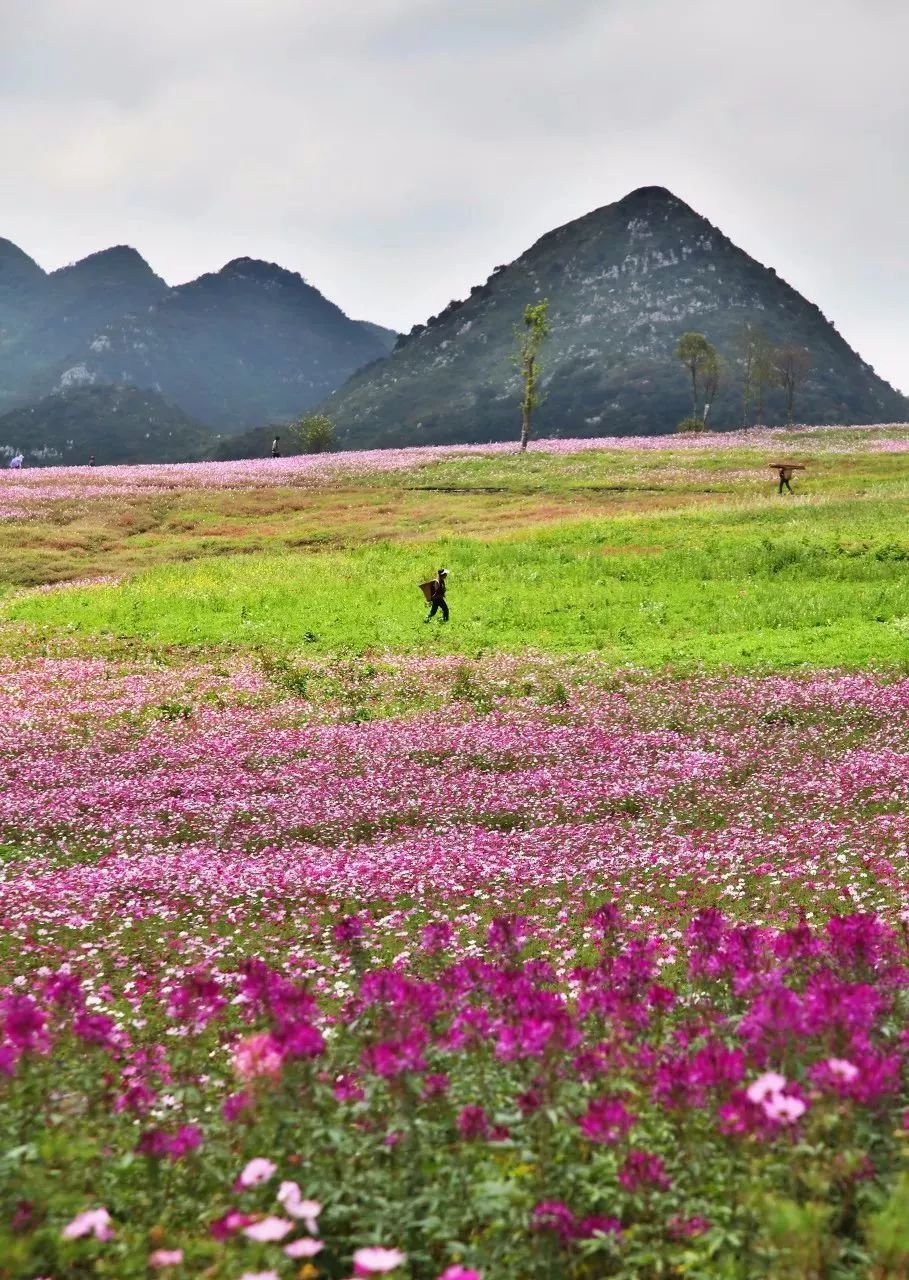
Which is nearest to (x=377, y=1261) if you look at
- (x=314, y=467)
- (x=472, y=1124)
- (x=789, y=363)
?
(x=472, y=1124)

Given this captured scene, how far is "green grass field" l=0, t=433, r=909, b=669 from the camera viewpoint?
97.9ft

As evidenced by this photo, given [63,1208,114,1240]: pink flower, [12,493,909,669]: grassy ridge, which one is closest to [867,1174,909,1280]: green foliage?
[63,1208,114,1240]: pink flower

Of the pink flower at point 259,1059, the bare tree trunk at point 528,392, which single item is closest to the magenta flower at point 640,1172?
the pink flower at point 259,1059

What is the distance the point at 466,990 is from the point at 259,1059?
5.10 feet

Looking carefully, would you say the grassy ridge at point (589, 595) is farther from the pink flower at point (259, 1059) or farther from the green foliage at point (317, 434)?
the green foliage at point (317, 434)

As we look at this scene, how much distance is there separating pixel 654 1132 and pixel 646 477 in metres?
75.9

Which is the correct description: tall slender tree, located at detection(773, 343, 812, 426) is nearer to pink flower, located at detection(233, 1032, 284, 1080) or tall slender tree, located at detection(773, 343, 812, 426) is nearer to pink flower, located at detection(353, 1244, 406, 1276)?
pink flower, located at detection(233, 1032, 284, 1080)

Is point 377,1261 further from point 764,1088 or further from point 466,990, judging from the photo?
point 466,990

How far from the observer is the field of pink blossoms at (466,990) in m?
4.01

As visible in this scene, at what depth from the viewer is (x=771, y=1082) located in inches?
151

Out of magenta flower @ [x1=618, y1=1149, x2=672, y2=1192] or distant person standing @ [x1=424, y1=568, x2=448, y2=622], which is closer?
magenta flower @ [x1=618, y1=1149, x2=672, y2=1192]

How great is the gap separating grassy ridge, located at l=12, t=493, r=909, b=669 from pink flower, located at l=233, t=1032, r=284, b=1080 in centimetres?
2199

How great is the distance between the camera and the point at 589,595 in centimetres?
3584

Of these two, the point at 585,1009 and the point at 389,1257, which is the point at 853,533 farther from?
the point at 389,1257
